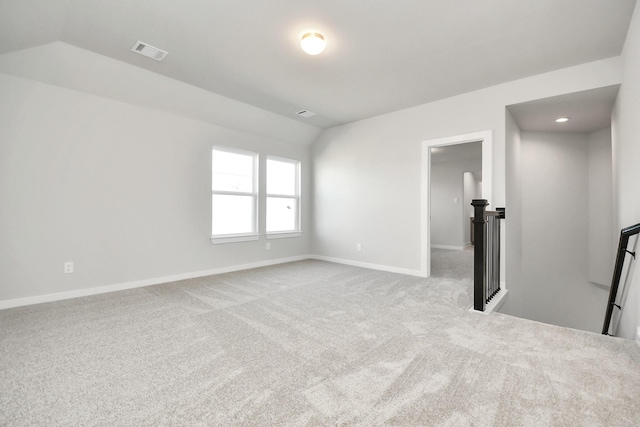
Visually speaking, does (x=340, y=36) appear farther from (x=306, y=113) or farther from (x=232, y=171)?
(x=232, y=171)

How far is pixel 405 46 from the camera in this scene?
108 inches

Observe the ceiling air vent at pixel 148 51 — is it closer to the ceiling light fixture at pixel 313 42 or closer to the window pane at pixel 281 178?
the ceiling light fixture at pixel 313 42

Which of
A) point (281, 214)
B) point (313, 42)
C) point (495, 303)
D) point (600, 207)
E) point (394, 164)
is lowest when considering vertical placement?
point (495, 303)

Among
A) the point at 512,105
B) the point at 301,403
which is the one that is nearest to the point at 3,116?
the point at 301,403

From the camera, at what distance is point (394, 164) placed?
15.0 feet

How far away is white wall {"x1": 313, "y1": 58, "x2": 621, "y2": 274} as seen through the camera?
3420mm

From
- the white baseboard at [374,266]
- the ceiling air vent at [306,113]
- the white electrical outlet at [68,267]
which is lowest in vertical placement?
the white baseboard at [374,266]

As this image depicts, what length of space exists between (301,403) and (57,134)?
361cm

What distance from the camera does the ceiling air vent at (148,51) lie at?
2.74 meters

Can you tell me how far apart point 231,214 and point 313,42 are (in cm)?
293

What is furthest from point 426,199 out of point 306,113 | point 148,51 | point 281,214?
point 148,51

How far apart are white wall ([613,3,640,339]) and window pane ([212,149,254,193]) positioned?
4518 millimetres

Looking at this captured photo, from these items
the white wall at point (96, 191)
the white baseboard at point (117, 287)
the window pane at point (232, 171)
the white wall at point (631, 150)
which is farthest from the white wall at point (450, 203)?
the white wall at point (96, 191)

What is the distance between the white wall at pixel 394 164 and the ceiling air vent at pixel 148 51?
3107 millimetres
